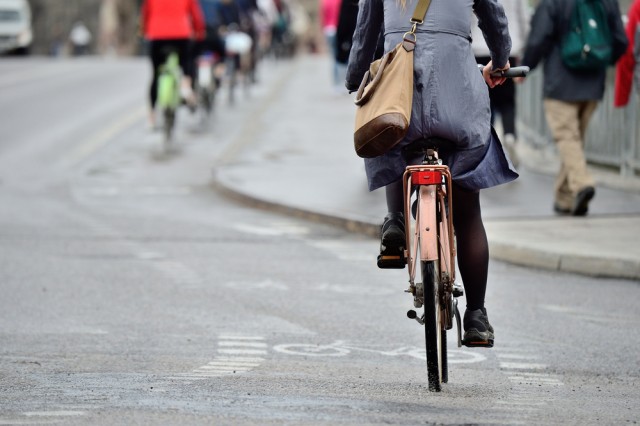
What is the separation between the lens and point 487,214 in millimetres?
11820

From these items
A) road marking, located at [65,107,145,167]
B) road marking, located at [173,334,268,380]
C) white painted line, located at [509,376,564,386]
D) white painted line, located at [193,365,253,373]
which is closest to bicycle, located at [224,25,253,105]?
road marking, located at [65,107,145,167]

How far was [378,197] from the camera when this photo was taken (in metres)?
13.2

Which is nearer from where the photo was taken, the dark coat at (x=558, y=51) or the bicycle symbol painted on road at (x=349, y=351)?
the bicycle symbol painted on road at (x=349, y=351)

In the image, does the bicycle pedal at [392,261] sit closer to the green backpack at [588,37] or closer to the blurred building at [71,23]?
the green backpack at [588,37]

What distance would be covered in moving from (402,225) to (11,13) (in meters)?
61.3

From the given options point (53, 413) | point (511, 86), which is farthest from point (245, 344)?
point (511, 86)

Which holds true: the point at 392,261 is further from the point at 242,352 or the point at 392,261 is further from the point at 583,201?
the point at 583,201

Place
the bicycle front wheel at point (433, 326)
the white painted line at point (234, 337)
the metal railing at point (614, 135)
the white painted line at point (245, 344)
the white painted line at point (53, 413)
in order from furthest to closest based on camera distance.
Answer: the metal railing at point (614, 135), the white painted line at point (234, 337), the white painted line at point (245, 344), the bicycle front wheel at point (433, 326), the white painted line at point (53, 413)

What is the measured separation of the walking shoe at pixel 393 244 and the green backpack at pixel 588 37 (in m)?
5.47

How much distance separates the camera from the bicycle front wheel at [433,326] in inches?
221

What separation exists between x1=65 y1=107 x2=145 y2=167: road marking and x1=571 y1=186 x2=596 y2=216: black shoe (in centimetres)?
738

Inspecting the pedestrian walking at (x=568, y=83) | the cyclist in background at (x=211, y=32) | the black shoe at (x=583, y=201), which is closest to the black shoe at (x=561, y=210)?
the pedestrian walking at (x=568, y=83)

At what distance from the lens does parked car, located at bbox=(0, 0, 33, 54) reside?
6462cm

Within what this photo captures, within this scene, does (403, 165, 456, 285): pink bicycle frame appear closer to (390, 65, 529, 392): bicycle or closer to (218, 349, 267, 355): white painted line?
(390, 65, 529, 392): bicycle
